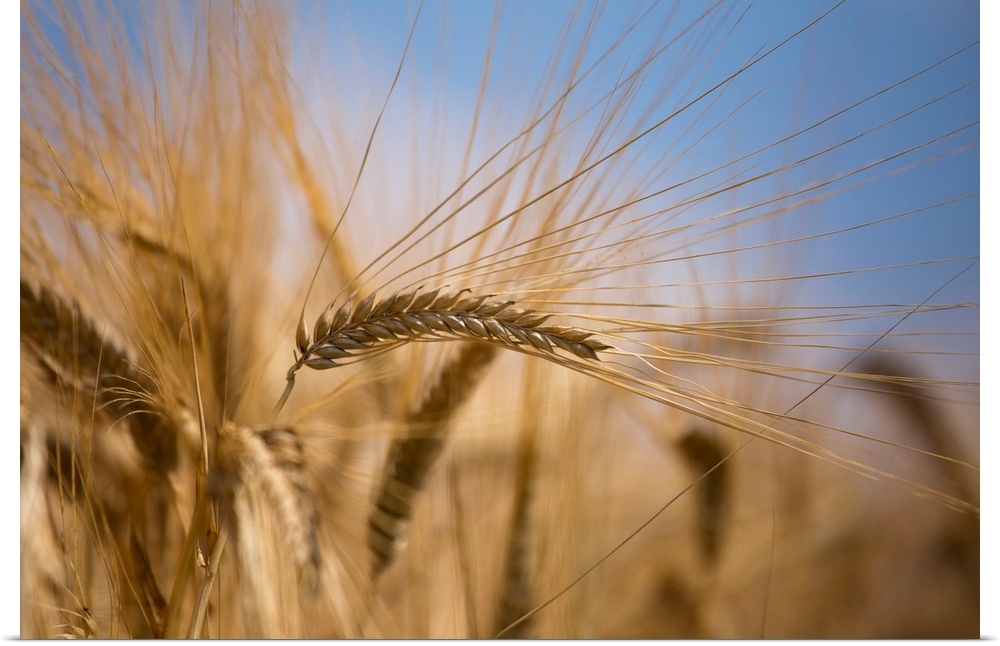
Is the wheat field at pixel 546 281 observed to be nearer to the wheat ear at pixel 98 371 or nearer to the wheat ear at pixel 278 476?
the wheat ear at pixel 98 371

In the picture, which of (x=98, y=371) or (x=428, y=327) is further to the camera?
(x=98, y=371)

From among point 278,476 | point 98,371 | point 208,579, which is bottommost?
→ point 208,579

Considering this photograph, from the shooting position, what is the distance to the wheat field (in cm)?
129

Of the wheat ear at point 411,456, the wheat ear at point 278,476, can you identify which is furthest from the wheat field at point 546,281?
the wheat ear at point 278,476

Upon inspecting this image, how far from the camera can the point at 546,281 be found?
4.15ft

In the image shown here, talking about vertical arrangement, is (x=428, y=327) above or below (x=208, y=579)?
above

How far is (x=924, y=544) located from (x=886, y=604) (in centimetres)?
12

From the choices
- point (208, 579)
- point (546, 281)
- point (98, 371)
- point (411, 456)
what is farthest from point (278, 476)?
point (546, 281)

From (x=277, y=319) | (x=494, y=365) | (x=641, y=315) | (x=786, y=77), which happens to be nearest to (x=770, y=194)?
(x=786, y=77)

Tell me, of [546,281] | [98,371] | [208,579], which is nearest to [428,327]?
[546,281]

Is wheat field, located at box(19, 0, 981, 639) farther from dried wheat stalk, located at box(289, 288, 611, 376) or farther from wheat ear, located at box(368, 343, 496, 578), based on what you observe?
dried wheat stalk, located at box(289, 288, 611, 376)

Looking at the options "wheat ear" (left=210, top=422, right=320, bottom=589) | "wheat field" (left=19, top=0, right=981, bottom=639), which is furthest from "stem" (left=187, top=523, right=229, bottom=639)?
"wheat field" (left=19, top=0, right=981, bottom=639)

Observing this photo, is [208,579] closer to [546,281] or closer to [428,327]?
[428,327]

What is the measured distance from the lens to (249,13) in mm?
1313
